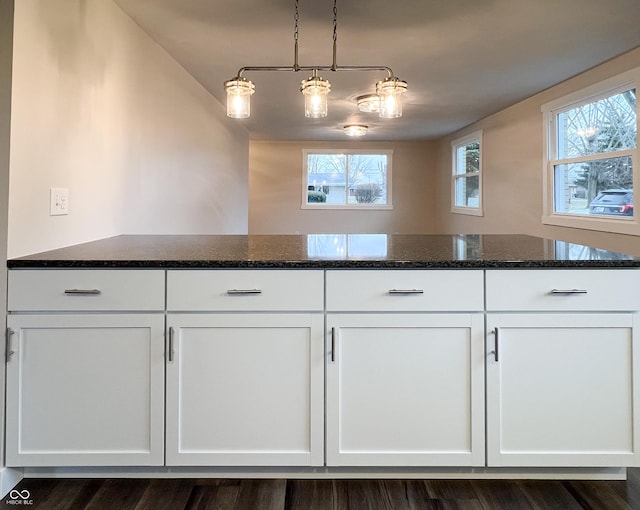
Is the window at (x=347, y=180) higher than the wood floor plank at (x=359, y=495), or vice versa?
the window at (x=347, y=180)

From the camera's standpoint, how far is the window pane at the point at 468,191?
721cm

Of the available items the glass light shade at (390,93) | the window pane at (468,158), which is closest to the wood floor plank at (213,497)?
the glass light shade at (390,93)

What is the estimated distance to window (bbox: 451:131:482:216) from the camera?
22.9ft

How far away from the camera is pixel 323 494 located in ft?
6.00

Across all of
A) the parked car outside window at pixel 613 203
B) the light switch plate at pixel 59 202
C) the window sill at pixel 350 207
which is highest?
the window sill at pixel 350 207

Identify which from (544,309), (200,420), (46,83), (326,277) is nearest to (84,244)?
(46,83)

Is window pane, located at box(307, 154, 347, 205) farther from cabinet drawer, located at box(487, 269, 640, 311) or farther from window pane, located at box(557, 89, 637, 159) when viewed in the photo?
cabinet drawer, located at box(487, 269, 640, 311)

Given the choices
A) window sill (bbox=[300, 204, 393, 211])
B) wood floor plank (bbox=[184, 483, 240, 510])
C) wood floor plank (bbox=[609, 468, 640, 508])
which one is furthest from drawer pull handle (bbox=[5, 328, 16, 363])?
window sill (bbox=[300, 204, 393, 211])

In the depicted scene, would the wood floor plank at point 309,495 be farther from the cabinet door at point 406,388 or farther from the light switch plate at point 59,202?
the light switch plate at point 59,202

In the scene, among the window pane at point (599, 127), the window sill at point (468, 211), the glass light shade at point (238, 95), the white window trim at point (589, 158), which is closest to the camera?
the glass light shade at point (238, 95)

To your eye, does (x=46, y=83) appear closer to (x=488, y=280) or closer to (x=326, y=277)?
(x=326, y=277)

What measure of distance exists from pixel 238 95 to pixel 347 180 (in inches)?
271

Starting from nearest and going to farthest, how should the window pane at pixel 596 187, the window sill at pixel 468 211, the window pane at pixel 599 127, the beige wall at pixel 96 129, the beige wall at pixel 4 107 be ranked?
the beige wall at pixel 4 107
the beige wall at pixel 96 129
the window pane at pixel 599 127
the window pane at pixel 596 187
the window sill at pixel 468 211

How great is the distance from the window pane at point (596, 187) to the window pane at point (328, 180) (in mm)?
4722
